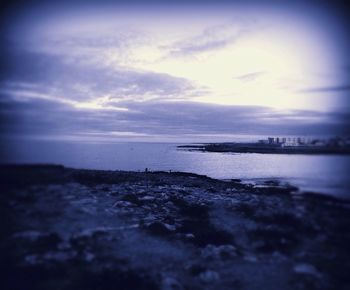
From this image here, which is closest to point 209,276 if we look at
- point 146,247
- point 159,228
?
point 146,247

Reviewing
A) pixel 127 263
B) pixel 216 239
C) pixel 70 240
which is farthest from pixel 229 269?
pixel 70 240

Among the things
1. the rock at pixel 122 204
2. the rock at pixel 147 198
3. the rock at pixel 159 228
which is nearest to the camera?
the rock at pixel 159 228

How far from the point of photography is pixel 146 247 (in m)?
6.82

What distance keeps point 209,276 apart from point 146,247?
1.85m

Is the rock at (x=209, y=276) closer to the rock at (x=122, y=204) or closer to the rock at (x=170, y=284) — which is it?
the rock at (x=170, y=284)

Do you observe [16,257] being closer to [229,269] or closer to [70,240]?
[70,240]

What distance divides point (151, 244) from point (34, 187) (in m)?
3.07

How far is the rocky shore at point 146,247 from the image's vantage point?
5309 millimetres

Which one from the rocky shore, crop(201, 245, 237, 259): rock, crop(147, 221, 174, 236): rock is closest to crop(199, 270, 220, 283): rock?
the rocky shore

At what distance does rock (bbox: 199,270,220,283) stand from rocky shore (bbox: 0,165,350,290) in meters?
0.02

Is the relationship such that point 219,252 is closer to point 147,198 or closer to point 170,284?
point 170,284

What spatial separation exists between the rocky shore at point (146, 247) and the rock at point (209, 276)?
0.02 m

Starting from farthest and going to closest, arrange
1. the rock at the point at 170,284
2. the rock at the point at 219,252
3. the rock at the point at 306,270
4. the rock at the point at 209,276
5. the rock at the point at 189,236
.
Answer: the rock at the point at 189,236 → the rock at the point at 219,252 → the rock at the point at 209,276 → the rock at the point at 306,270 → the rock at the point at 170,284

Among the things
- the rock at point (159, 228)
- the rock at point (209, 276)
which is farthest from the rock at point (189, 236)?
the rock at point (209, 276)
